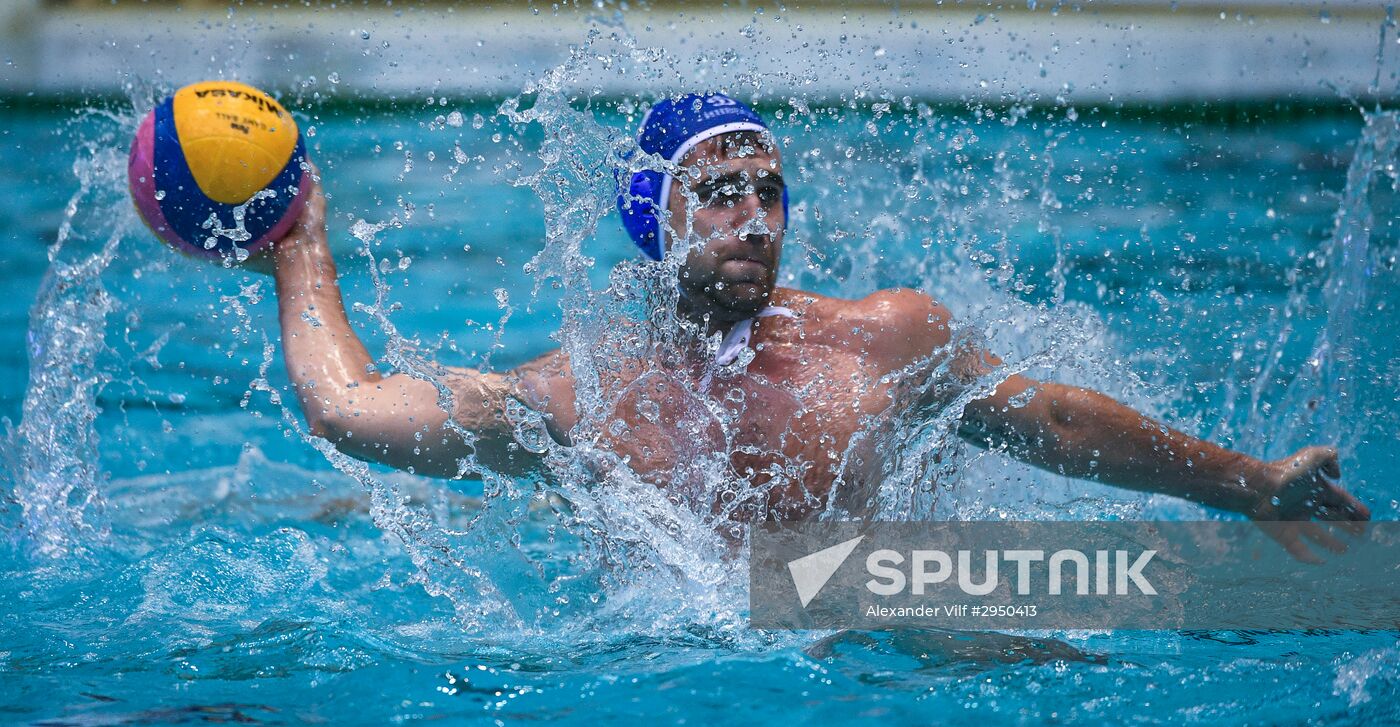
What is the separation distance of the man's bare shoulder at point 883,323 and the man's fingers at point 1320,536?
791 mm

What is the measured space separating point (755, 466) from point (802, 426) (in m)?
0.12

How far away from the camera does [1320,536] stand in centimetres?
Answer: 250

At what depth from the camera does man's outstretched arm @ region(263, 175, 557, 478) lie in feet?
7.92

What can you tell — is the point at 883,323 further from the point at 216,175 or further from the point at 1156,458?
the point at 216,175

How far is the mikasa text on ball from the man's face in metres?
0.83

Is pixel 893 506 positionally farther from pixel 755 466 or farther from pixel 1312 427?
pixel 1312 427

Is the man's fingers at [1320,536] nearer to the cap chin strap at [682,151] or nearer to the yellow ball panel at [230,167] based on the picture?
the cap chin strap at [682,151]

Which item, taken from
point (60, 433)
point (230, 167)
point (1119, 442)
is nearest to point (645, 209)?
point (230, 167)

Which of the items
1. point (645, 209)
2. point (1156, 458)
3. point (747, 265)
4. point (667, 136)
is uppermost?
point (667, 136)

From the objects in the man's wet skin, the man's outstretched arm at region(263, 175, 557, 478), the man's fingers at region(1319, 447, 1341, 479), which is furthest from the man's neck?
the man's fingers at region(1319, 447, 1341, 479)

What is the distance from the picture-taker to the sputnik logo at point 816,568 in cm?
236

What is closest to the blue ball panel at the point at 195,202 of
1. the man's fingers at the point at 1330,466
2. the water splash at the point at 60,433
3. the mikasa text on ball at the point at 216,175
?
the mikasa text on ball at the point at 216,175

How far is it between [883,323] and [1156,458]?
0.60 m

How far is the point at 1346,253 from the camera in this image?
4117 millimetres
